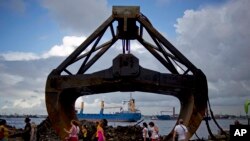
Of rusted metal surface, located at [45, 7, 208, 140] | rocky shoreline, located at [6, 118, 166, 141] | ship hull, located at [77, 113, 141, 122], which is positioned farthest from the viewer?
ship hull, located at [77, 113, 141, 122]

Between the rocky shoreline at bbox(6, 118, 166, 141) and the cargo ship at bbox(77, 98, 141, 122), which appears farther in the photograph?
the cargo ship at bbox(77, 98, 141, 122)

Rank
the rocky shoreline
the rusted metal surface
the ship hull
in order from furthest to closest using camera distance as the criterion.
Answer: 1. the ship hull
2. the rocky shoreline
3. the rusted metal surface

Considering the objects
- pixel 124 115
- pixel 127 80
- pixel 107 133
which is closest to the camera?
pixel 127 80

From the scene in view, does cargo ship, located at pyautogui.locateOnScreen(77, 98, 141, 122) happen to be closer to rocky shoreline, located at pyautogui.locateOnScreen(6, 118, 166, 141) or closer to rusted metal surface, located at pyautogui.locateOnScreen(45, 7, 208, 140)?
rocky shoreline, located at pyautogui.locateOnScreen(6, 118, 166, 141)

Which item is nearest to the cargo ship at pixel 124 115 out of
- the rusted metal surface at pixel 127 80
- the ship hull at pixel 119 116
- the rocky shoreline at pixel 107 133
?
the ship hull at pixel 119 116

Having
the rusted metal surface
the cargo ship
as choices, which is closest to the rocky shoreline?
the rusted metal surface

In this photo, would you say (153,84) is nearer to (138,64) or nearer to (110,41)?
(138,64)

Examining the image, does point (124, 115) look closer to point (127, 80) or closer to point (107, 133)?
point (107, 133)

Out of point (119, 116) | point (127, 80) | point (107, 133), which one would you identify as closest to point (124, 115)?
point (119, 116)

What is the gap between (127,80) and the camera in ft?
38.2

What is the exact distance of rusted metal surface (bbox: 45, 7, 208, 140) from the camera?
11711 mm

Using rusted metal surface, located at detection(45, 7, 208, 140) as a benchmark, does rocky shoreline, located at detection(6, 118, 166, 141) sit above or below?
below

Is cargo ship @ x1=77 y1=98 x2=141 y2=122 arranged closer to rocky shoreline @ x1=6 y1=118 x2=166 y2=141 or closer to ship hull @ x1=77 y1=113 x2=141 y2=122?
ship hull @ x1=77 y1=113 x2=141 y2=122

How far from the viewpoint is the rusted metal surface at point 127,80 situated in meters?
11.7
